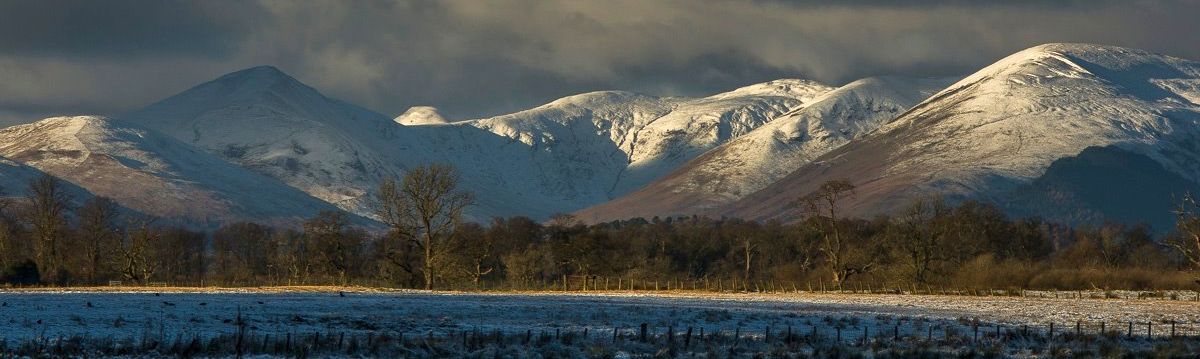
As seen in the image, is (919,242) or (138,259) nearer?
(919,242)

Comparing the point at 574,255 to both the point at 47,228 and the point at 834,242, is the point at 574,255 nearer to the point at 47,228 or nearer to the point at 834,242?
the point at 834,242

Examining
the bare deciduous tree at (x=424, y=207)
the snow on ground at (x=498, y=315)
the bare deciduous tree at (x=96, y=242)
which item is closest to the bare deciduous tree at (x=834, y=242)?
the bare deciduous tree at (x=424, y=207)

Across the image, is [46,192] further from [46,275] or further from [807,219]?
[807,219]

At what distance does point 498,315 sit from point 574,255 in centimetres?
7820

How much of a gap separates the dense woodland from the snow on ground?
2752cm

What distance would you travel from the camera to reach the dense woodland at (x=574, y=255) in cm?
11275

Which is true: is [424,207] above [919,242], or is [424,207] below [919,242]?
above

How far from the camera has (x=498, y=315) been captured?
202ft

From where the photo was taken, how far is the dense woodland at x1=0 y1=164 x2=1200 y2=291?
112750 mm

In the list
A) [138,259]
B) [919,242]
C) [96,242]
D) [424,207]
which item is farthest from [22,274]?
[919,242]

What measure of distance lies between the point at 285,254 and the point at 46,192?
101 feet

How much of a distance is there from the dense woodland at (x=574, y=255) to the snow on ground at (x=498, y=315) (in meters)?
27.5

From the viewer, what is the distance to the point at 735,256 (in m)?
178

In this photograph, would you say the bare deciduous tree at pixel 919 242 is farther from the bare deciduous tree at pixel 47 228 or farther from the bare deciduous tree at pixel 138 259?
the bare deciduous tree at pixel 47 228
